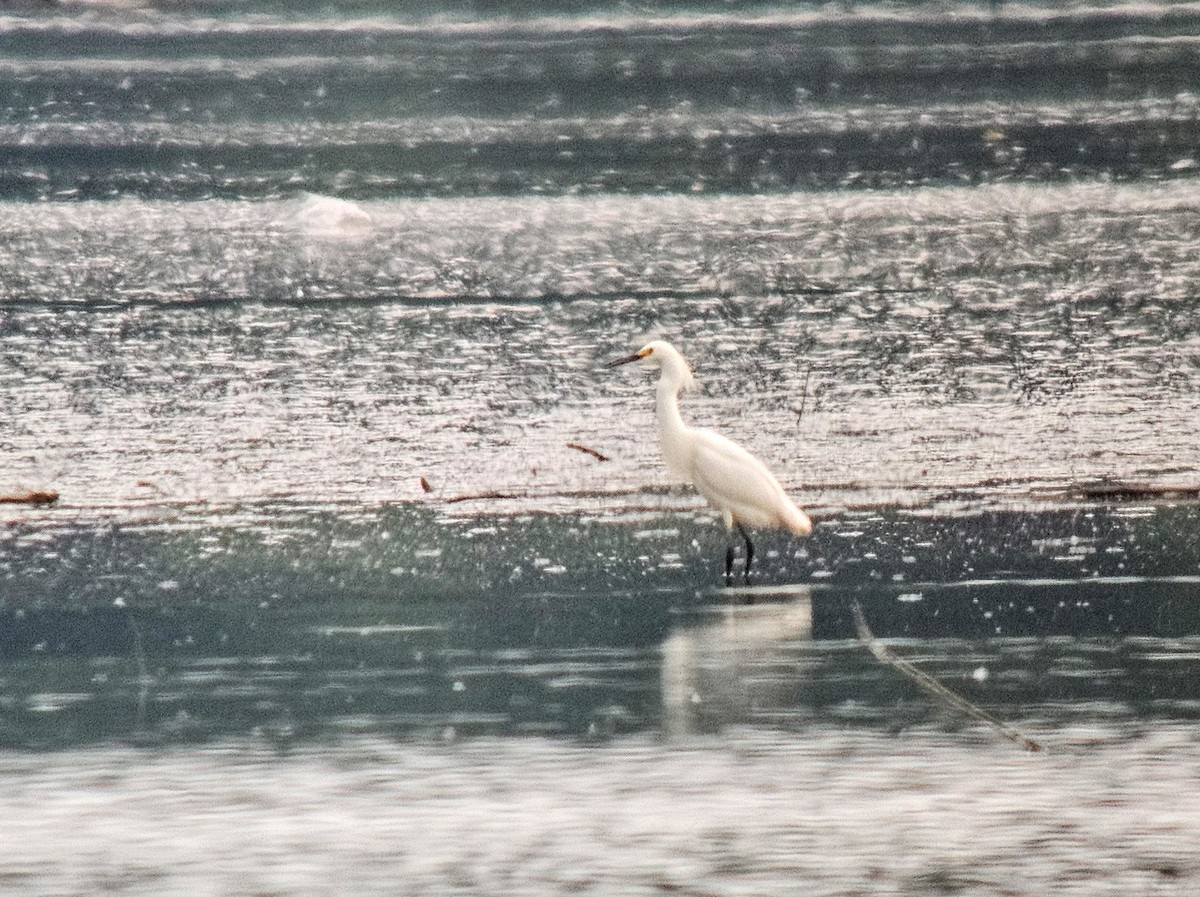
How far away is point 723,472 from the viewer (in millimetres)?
8156

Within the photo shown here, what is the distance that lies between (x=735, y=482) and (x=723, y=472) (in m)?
0.13

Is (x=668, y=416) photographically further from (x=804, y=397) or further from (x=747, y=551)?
(x=804, y=397)

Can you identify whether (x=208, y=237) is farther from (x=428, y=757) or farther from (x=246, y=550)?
(x=428, y=757)

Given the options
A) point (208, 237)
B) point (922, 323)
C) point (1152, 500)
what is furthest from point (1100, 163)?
point (1152, 500)

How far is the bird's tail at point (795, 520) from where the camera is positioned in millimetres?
7793

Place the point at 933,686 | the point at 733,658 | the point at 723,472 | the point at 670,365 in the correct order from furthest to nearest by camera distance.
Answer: the point at 670,365
the point at 723,472
the point at 733,658
the point at 933,686

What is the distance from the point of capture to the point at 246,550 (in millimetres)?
7805

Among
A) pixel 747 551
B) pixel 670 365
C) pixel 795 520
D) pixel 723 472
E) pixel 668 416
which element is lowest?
pixel 747 551

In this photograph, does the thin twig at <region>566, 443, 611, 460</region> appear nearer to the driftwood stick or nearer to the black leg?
the black leg

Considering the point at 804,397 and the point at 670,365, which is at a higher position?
the point at 670,365

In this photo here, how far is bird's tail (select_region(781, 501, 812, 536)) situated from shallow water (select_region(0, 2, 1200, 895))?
9 cm

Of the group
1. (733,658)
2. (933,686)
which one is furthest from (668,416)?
(933,686)

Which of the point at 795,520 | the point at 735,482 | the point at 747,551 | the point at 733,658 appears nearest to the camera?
the point at 733,658

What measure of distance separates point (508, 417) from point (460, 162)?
16.3 metres
